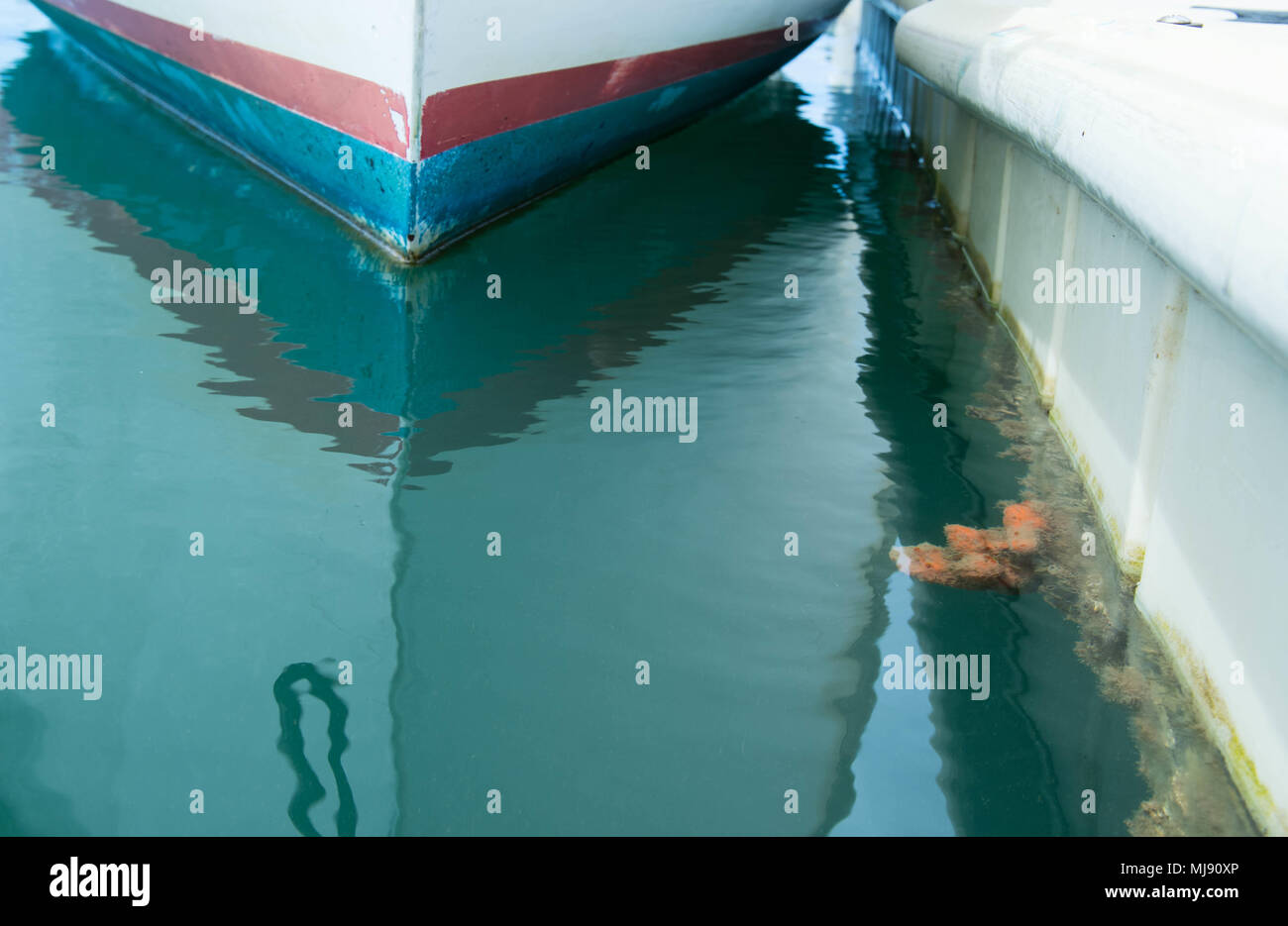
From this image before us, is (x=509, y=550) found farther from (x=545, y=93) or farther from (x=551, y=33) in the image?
(x=545, y=93)

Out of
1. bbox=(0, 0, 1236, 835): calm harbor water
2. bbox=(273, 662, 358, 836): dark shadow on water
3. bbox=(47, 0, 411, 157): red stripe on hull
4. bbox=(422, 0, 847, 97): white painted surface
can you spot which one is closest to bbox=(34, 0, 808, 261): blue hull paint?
bbox=(47, 0, 411, 157): red stripe on hull

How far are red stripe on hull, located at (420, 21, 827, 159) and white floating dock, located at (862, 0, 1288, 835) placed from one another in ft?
7.45

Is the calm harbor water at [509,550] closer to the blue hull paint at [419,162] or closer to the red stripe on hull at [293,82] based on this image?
the blue hull paint at [419,162]

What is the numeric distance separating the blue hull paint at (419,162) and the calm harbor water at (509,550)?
0.89ft

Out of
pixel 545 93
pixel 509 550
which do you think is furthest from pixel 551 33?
pixel 509 550

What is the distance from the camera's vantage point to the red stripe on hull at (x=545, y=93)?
5.25 m

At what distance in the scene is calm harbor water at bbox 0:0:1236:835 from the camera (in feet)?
7.70

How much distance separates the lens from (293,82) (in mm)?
5801

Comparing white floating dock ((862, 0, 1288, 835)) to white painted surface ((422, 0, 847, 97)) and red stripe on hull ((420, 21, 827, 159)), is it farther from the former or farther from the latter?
red stripe on hull ((420, 21, 827, 159))

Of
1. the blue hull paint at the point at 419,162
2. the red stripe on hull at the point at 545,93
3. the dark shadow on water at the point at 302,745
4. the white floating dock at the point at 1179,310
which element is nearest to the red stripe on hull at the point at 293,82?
the blue hull paint at the point at 419,162

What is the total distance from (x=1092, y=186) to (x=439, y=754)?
210cm
